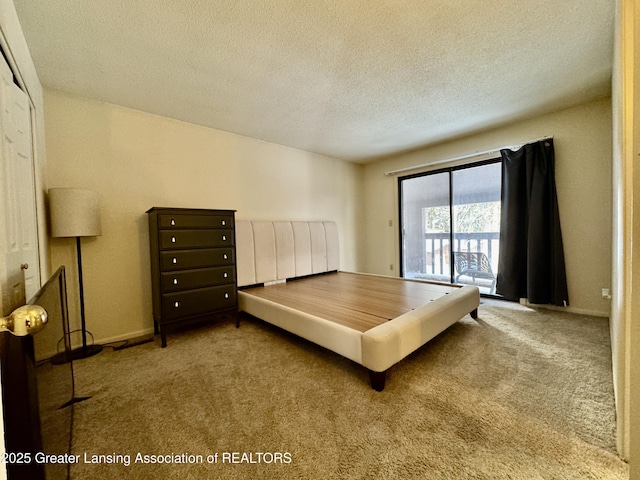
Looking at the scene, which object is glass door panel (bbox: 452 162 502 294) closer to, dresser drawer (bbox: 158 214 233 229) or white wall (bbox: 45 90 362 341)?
white wall (bbox: 45 90 362 341)

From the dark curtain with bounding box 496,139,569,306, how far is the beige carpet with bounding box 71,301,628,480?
818 millimetres

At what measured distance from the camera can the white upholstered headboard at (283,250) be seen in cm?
315

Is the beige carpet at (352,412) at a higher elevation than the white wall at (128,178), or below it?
below

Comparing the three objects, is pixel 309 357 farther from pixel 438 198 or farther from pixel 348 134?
pixel 438 198

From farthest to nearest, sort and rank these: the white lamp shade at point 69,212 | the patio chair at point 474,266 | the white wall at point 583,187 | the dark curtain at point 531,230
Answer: the patio chair at point 474,266 → the dark curtain at point 531,230 → the white wall at point 583,187 → the white lamp shade at point 69,212

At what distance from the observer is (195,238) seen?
2465mm

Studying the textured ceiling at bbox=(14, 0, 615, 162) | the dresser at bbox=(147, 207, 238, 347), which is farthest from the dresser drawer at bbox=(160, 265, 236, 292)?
the textured ceiling at bbox=(14, 0, 615, 162)

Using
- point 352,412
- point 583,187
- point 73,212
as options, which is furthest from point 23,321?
point 583,187

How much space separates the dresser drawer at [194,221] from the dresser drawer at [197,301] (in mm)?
638

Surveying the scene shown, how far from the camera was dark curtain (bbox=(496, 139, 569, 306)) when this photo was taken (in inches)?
114

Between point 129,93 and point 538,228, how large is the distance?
459cm

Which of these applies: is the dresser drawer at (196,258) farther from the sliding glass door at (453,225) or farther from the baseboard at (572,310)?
the baseboard at (572,310)

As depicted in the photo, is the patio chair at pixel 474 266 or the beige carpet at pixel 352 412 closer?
the beige carpet at pixel 352 412

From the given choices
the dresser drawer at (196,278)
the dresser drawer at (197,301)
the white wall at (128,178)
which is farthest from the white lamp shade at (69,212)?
the dresser drawer at (197,301)
